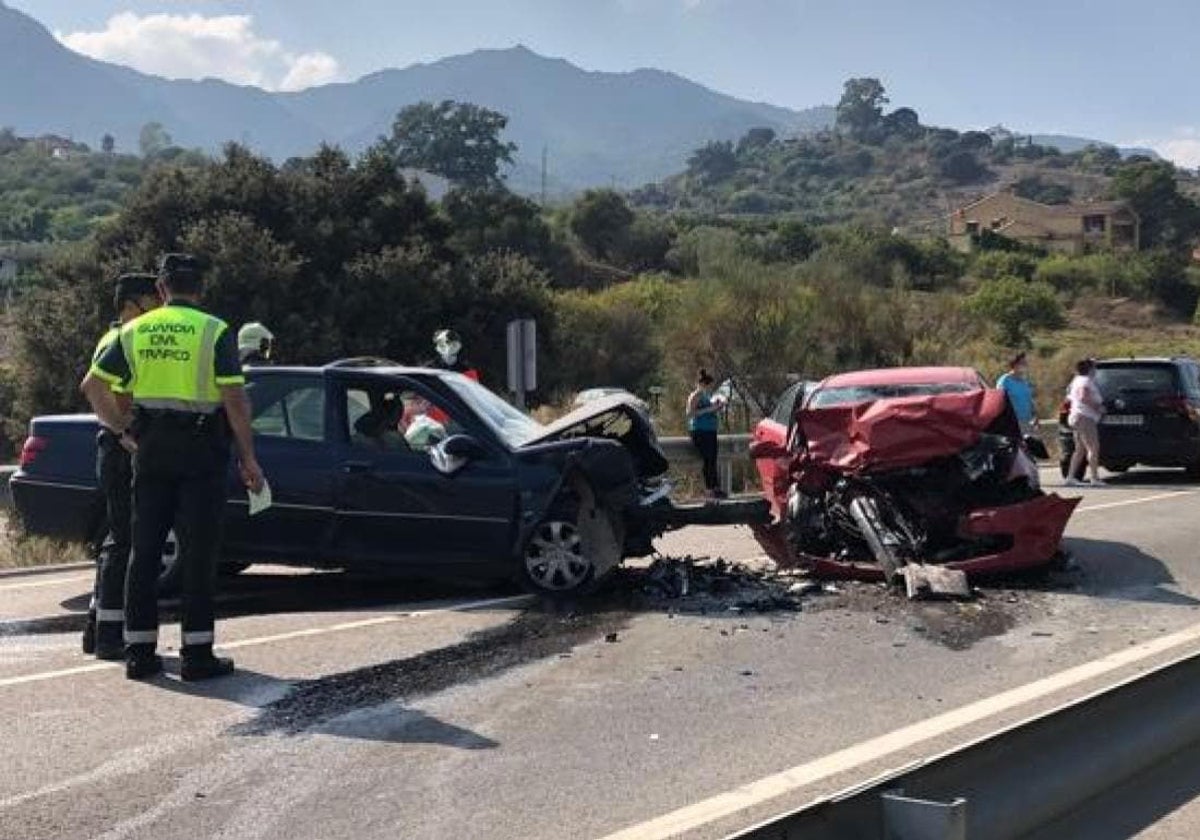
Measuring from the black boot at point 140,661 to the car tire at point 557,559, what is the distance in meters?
2.59

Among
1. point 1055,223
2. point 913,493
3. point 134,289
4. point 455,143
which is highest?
point 455,143

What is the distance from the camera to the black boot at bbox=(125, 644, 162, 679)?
636 centimetres

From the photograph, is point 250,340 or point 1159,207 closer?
point 250,340

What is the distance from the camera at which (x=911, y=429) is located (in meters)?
8.99

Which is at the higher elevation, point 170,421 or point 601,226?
point 601,226

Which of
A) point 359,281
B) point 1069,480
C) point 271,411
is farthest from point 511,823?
point 359,281

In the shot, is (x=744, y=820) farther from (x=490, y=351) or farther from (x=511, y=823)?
(x=490, y=351)

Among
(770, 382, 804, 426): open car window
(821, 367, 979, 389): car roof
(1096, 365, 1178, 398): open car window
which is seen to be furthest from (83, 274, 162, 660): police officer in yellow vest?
(1096, 365, 1178, 398): open car window

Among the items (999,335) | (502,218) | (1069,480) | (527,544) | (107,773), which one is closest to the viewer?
(107,773)

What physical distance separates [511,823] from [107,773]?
5.43ft

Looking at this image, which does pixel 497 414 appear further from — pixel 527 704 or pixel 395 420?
pixel 527 704

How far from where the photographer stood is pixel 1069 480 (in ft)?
56.8

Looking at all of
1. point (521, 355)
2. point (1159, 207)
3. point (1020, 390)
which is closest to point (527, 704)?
point (521, 355)

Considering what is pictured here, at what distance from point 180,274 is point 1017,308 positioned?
6240 centimetres
